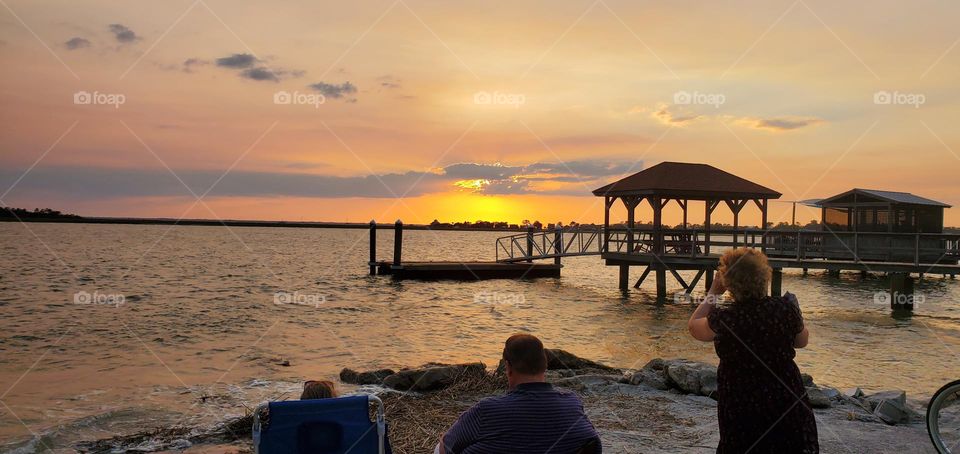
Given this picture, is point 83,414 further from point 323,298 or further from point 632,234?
point 632,234

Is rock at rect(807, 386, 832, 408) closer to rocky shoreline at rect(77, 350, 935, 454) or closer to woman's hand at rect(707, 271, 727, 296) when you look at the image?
Result: rocky shoreline at rect(77, 350, 935, 454)

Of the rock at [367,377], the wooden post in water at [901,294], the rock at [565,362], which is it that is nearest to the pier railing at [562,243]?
the wooden post in water at [901,294]

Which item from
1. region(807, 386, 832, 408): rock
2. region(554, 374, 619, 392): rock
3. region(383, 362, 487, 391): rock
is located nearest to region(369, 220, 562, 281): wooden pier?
region(383, 362, 487, 391): rock

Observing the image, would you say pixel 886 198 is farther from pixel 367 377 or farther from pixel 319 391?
pixel 319 391

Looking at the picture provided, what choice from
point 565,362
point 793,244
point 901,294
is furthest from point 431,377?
point 793,244

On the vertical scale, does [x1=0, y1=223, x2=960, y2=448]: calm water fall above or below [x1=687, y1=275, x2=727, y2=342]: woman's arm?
below

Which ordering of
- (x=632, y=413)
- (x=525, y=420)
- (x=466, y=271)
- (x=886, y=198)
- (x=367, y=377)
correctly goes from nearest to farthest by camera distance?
(x=525, y=420), (x=632, y=413), (x=367, y=377), (x=886, y=198), (x=466, y=271)

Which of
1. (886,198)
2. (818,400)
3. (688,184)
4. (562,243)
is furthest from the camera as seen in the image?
(562,243)

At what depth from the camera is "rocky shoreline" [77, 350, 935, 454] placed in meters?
6.27

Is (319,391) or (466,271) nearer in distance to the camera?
(319,391)

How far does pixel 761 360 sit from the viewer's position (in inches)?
126

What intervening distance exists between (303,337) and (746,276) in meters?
14.9

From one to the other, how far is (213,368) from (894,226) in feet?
95.6

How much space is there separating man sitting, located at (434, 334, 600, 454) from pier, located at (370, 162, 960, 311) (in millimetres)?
22114
